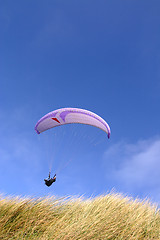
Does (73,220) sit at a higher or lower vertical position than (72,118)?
lower

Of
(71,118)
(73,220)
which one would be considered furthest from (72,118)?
(73,220)

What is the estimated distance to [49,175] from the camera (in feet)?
43.3

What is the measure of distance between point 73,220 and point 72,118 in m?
7.70

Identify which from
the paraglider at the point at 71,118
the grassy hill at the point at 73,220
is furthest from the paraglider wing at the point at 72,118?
the grassy hill at the point at 73,220

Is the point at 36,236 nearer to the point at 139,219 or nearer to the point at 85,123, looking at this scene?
the point at 139,219

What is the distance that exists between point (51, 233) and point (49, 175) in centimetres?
805

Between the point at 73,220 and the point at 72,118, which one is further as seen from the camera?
the point at 72,118

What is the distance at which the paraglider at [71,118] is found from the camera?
12.2 m

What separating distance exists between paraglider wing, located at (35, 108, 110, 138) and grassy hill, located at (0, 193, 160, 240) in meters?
5.46

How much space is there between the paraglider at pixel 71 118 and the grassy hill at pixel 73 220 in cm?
541

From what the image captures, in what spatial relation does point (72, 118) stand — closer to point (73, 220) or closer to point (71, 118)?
point (71, 118)

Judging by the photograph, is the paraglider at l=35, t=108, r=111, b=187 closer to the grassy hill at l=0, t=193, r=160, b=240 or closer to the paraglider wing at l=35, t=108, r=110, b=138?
the paraglider wing at l=35, t=108, r=110, b=138

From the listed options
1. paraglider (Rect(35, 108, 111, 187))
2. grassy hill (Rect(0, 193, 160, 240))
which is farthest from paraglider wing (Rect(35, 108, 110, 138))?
grassy hill (Rect(0, 193, 160, 240))

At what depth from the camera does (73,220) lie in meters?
6.03
